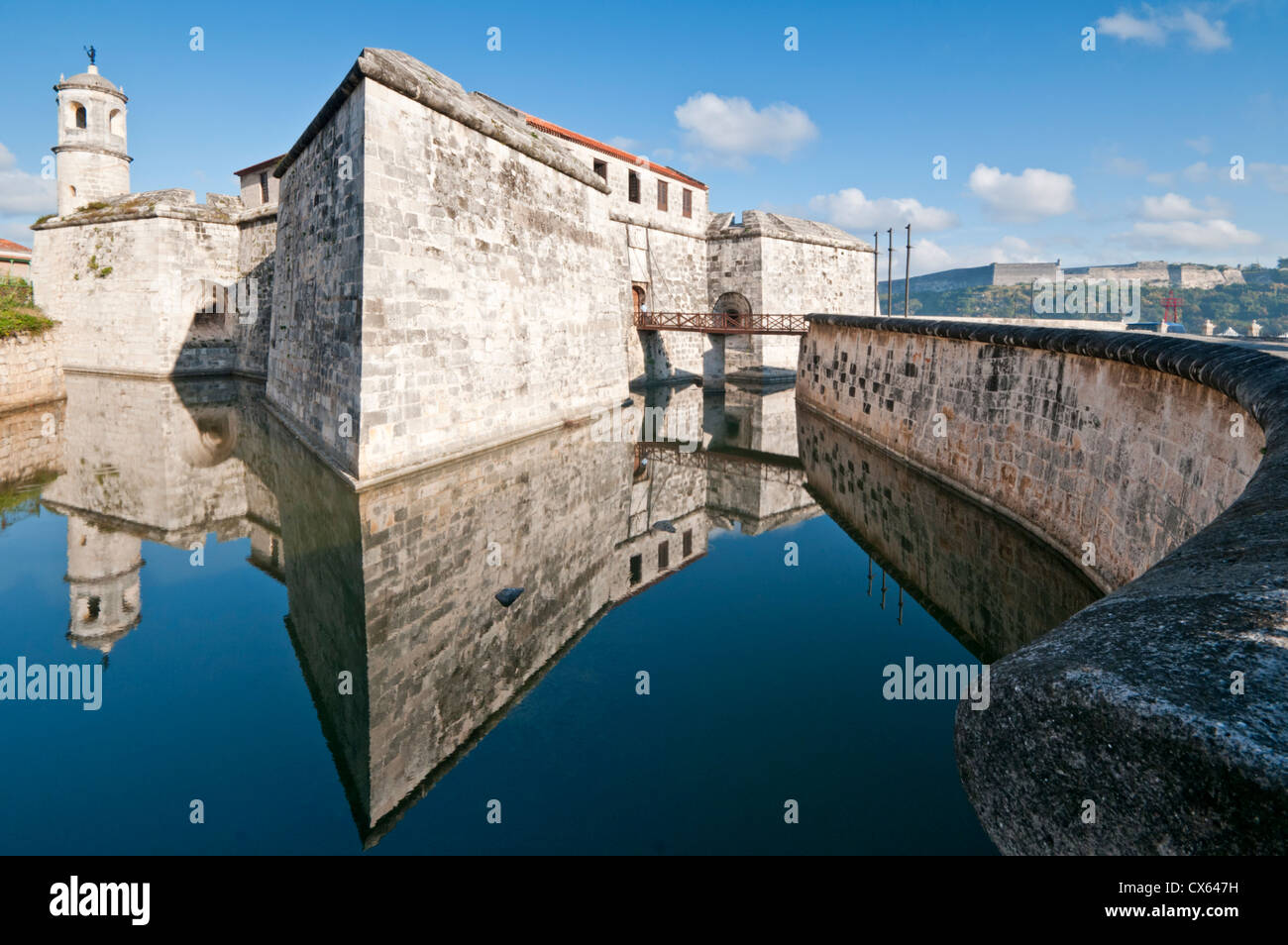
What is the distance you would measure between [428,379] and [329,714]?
681 cm

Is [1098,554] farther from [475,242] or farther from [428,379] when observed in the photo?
[475,242]

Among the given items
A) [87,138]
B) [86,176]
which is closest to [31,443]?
[86,176]

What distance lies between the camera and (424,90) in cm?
1008

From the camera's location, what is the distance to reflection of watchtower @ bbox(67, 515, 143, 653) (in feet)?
16.9

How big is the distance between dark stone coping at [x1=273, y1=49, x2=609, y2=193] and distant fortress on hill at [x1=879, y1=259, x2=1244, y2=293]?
87.9 meters

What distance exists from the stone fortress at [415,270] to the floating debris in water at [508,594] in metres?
3.85

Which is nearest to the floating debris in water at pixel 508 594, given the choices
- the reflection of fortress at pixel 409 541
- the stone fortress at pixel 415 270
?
the reflection of fortress at pixel 409 541

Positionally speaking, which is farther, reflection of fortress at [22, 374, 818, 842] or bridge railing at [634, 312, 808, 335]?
bridge railing at [634, 312, 808, 335]

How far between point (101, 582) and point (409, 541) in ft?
8.41

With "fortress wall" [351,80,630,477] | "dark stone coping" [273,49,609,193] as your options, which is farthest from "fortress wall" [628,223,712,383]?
"dark stone coping" [273,49,609,193]

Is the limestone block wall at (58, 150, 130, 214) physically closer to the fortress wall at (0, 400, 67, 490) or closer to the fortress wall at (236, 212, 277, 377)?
the fortress wall at (236, 212, 277, 377)

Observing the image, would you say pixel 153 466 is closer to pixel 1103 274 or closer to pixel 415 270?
pixel 415 270

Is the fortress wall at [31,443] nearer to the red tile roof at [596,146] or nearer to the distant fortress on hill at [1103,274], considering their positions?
the red tile roof at [596,146]
